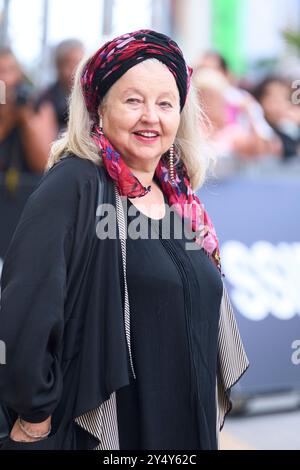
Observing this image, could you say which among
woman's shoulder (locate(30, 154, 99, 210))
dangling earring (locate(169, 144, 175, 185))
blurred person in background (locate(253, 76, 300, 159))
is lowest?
woman's shoulder (locate(30, 154, 99, 210))

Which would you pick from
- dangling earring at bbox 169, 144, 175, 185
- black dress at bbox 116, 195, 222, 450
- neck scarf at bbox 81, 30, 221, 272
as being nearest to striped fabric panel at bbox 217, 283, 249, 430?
black dress at bbox 116, 195, 222, 450

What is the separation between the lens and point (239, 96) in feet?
25.3

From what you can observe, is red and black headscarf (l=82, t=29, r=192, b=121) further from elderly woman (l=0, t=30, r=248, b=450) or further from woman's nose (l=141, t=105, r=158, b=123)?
woman's nose (l=141, t=105, r=158, b=123)

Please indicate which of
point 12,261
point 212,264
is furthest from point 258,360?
point 12,261

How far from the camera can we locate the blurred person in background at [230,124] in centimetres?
698

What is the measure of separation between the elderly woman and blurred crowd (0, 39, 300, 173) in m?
2.99

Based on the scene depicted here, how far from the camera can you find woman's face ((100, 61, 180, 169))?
2775 mm

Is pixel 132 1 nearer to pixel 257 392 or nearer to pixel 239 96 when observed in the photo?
pixel 239 96

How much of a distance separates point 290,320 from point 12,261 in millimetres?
3956

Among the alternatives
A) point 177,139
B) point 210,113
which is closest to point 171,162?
point 177,139

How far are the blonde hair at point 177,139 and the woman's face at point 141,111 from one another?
0.08m

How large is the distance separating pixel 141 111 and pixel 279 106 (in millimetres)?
5341

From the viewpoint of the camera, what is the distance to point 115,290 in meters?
2.59

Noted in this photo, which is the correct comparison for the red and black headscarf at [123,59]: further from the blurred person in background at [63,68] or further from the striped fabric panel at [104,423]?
the blurred person in background at [63,68]
